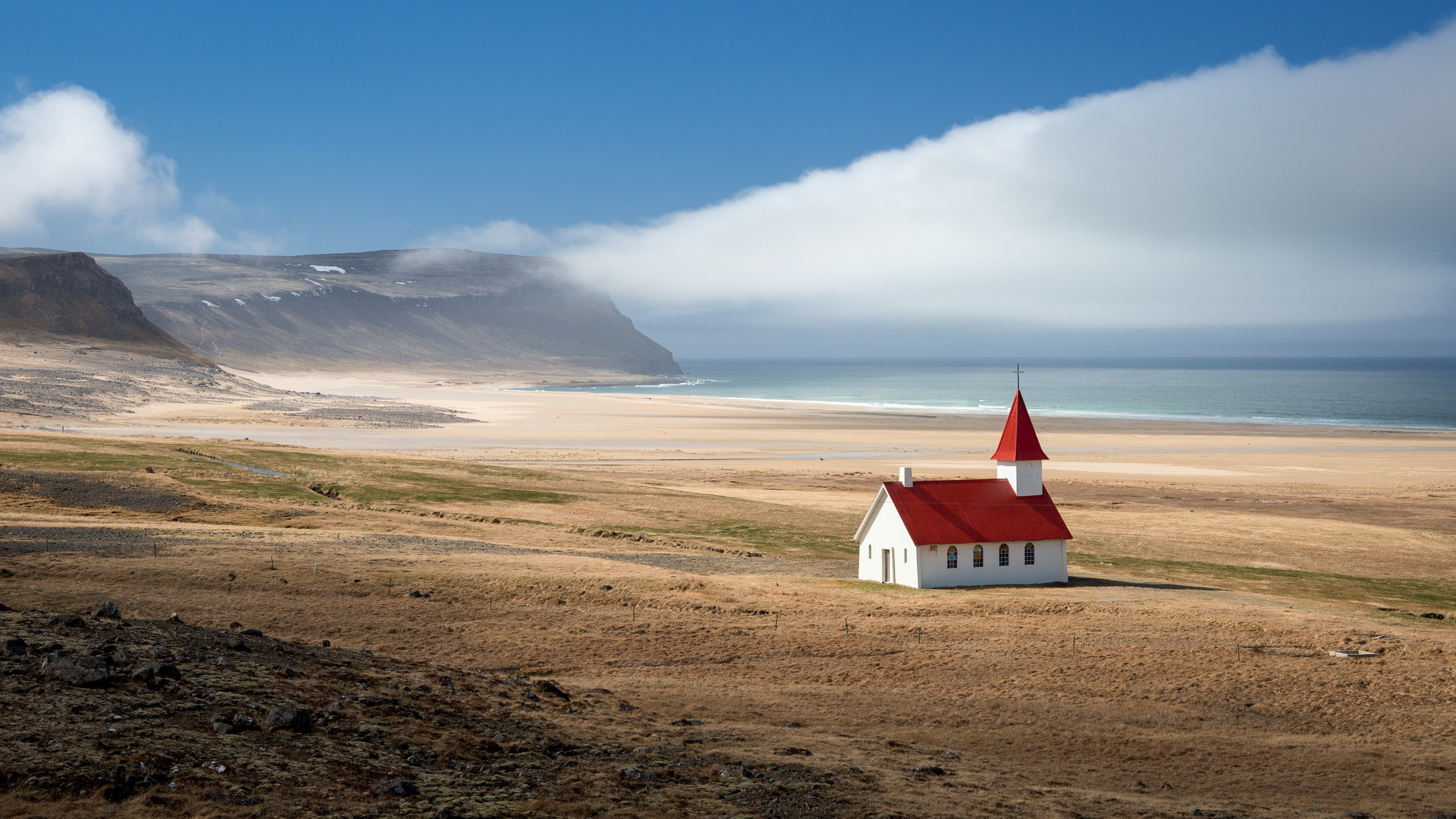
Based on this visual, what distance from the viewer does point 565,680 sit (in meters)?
19.8

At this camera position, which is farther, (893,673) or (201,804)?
(893,673)

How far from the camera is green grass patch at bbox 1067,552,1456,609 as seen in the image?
109ft

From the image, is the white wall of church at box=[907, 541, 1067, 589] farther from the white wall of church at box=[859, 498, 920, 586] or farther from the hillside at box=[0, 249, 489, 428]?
the hillside at box=[0, 249, 489, 428]

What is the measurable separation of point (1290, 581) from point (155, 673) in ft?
118

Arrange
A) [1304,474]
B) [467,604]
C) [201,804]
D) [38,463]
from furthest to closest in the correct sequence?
[1304,474] → [38,463] → [467,604] → [201,804]

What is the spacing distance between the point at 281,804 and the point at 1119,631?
2072 cm

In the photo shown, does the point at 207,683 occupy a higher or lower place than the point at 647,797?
higher

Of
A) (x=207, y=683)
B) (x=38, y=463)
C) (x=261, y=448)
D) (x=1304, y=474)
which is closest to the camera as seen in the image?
(x=207, y=683)

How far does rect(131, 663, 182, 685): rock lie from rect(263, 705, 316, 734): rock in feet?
5.29

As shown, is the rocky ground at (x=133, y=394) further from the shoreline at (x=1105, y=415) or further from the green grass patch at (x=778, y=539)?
the green grass patch at (x=778, y=539)

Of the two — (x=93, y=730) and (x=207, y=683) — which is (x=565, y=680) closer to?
(x=207, y=683)

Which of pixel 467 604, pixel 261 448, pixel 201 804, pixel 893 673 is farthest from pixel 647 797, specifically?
pixel 261 448

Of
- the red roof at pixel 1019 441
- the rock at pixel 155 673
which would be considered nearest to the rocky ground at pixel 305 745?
the rock at pixel 155 673

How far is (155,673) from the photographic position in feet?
44.8
